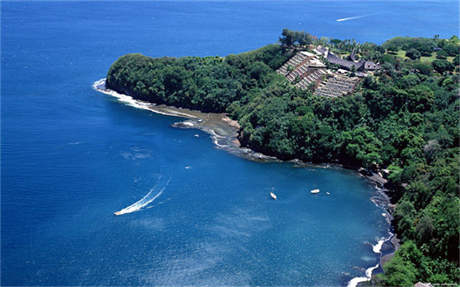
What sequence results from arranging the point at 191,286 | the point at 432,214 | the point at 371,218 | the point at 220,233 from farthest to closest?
1. the point at 371,218
2. the point at 220,233
3. the point at 432,214
4. the point at 191,286

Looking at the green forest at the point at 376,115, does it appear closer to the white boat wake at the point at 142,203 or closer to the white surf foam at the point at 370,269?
the white surf foam at the point at 370,269

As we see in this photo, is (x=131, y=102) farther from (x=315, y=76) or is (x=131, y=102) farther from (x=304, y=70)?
(x=315, y=76)

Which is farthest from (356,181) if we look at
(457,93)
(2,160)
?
(2,160)

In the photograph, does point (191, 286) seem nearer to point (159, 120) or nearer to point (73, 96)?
point (159, 120)

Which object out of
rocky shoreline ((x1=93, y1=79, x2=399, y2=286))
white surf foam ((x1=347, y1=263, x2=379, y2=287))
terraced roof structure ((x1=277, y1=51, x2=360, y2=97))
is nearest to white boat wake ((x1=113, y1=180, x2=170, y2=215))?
rocky shoreline ((x1=93, y1=79, x2=399, y2=286))

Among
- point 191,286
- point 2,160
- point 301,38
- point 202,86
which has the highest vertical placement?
point 301,38

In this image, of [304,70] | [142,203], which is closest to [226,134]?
[304,70]

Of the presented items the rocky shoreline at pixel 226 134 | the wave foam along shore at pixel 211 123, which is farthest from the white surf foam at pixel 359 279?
the wave foam along shore at pixel 211 123

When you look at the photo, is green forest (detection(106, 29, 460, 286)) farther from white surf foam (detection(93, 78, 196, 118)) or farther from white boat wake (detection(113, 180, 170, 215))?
white boat wake (detection(113, 180, 170, 215))
